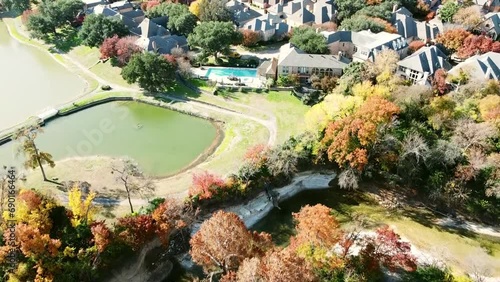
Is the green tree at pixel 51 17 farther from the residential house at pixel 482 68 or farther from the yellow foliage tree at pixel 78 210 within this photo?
the residential house at pixel 482 68

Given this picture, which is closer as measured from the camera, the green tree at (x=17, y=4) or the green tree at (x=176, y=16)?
the green tree at (x=176, y=16)

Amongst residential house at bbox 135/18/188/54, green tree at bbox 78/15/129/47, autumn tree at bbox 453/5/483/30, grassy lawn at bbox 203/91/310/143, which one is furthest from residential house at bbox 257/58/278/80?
autumn tree at bbox 453/5/483/30

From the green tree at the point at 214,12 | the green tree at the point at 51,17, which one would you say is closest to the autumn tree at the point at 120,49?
the green tree at the point at 214,12

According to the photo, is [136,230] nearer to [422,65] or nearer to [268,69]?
[268,69]

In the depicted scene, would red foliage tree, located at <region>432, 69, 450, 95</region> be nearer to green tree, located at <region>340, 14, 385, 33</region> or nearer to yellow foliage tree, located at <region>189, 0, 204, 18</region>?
green tree, located at <region>340, 14, 385, 33</region>

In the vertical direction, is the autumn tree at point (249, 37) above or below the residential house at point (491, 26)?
below

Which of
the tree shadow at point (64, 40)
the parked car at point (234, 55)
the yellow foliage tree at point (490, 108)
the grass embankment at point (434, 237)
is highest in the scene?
the tree shadow at point (64, 40)

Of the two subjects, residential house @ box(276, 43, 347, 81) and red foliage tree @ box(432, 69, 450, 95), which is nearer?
red foliage tree @ box(432, 69, 450, 95)

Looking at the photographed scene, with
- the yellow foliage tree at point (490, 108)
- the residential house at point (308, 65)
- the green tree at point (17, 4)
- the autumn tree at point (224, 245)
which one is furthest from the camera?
the green tree at point (17, 4)
